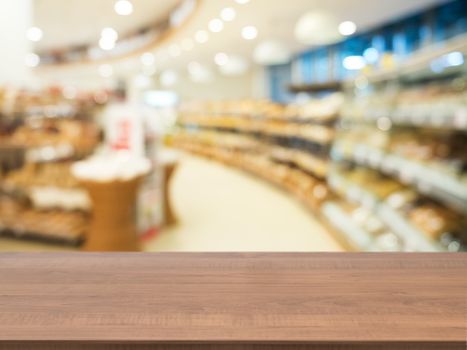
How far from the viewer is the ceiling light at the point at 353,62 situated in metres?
10.3

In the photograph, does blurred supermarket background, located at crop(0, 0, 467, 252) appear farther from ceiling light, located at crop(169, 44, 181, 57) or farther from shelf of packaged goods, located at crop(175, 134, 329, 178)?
ceiling light, located at crop(169, 44, 181, 57)

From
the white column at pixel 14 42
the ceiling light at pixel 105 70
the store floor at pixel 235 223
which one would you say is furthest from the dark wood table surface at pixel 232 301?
the ceiling light at pixel 105 70

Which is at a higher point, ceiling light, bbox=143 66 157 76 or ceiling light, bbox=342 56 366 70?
ceiling light, bbox=143 66 157 76

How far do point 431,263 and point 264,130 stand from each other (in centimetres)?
975

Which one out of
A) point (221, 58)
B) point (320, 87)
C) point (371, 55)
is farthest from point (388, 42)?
point (221, 58)

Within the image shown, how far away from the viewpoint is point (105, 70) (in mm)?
18078

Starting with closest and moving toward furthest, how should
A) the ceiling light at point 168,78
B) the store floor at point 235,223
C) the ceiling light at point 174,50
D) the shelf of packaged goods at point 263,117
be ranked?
the store floor at point 235,223, the shelf of packaged goods at point 263,117, the ceiling light at point 174,50, the ceiling light at point 168,78

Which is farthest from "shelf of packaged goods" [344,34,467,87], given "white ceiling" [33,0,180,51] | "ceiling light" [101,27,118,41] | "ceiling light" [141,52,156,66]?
"ceiling light" [141,52,156,66]

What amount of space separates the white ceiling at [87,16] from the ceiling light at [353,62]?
3761 millimetres

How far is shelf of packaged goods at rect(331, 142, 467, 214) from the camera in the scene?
310cm

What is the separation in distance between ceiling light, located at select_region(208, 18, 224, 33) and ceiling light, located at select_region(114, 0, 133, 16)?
4.74ft

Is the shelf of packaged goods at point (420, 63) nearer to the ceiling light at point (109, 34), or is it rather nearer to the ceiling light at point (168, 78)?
the ceiling light at point (109, 34)

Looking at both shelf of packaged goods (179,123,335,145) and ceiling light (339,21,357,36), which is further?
ceiling light (339,21,357,36)

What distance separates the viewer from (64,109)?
672 centimetres
